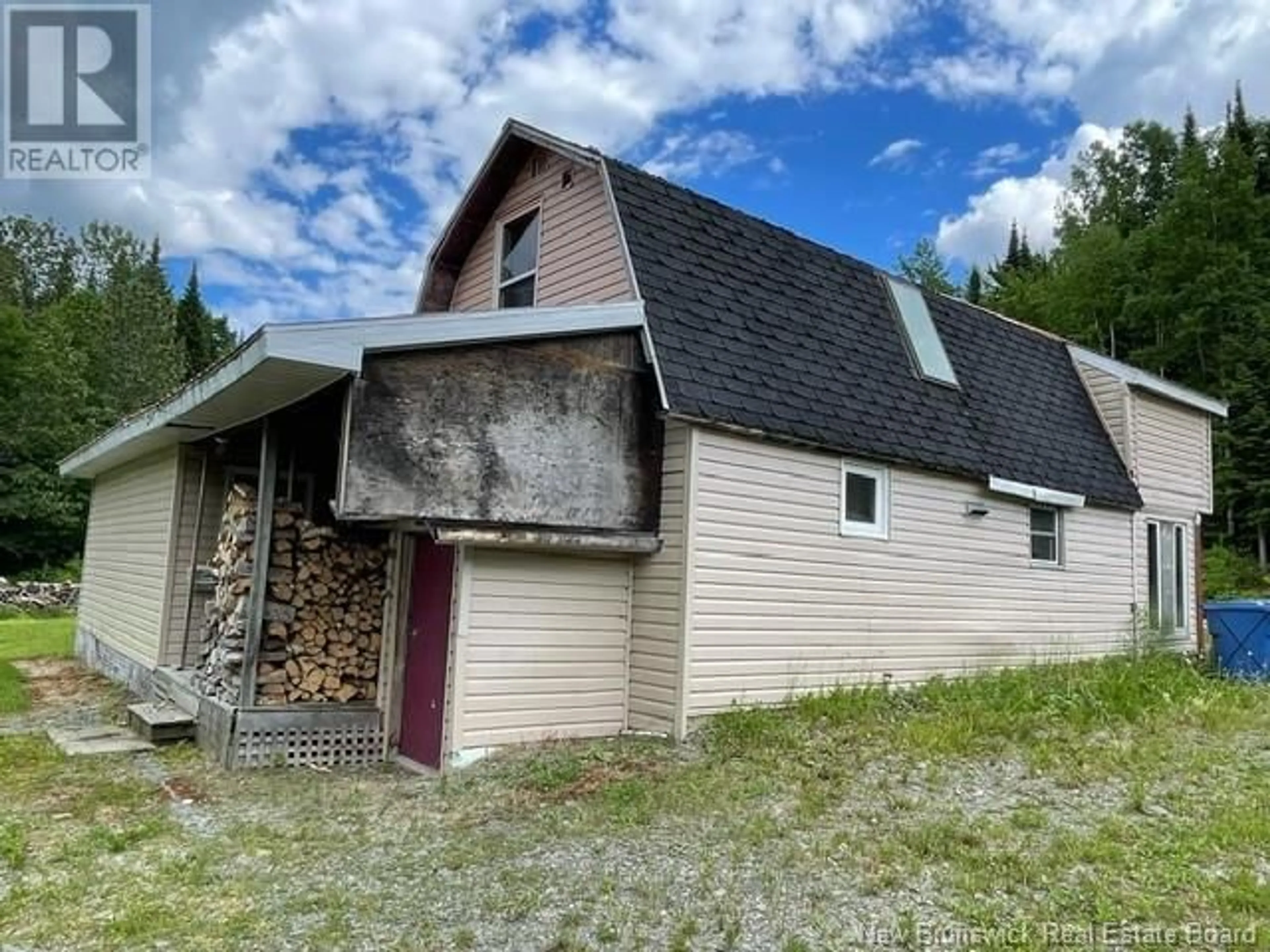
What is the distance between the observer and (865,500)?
8.43m

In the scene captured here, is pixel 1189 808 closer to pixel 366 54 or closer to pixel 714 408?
pixel 714 408

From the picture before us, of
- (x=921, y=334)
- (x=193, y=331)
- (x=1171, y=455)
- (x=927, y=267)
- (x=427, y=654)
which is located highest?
(x=927, y=267)

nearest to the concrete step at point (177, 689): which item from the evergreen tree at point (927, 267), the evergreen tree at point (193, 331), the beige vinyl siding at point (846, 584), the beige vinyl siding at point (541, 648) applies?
the beige vinyl siding at point (541, 648)

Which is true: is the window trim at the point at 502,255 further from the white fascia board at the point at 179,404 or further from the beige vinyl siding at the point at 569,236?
the white fascia board at the point at 179,404

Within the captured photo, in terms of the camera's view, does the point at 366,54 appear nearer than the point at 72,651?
Yes

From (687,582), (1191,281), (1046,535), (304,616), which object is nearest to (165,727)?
(304,616)

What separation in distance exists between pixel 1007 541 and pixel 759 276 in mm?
4175

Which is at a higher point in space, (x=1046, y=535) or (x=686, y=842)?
(x=1046, y=535)

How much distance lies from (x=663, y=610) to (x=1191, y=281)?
89.1ft

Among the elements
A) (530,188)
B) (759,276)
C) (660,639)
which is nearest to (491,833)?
(660,639)

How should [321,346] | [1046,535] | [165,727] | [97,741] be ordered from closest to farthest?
[321,346]
[165,727]
[97,741]
[1046,535]

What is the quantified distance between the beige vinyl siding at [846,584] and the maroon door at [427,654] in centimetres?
188

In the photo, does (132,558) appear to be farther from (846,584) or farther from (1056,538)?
(1056,538)

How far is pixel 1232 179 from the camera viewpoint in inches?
1058
